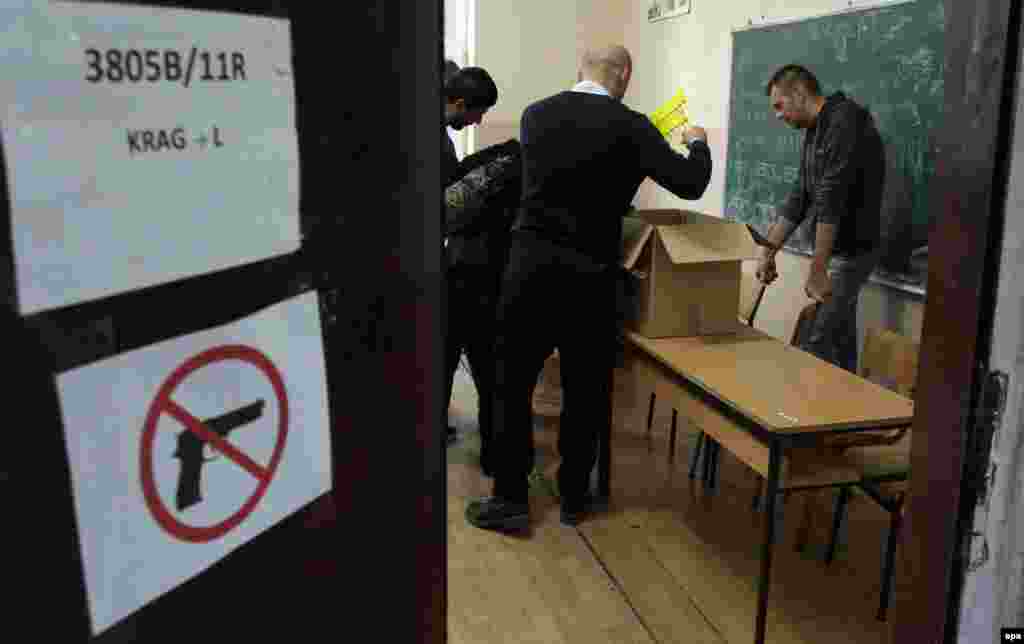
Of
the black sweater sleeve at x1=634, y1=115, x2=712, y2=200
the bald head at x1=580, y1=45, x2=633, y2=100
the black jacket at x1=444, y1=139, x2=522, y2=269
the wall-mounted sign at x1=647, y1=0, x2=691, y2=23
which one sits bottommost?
the black jacket at x1=444, y1=139, x2=522, y2=269

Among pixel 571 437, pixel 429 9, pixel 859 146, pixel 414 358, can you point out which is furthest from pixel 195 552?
pixel 859 146

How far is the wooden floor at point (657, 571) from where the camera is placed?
2430mm

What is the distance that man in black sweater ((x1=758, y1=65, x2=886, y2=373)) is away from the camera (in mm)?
3189

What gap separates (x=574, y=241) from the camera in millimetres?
2775

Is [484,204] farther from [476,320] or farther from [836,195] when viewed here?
[836,195]

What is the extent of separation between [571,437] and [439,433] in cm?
223

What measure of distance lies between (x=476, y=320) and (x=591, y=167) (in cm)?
80

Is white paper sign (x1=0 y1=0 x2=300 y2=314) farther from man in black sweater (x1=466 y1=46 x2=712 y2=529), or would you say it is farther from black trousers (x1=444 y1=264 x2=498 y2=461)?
black trousers (x1=444 y1=264 x2=498 y2=461)

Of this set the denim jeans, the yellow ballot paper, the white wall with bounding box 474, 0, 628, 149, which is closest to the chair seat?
the denim jeans

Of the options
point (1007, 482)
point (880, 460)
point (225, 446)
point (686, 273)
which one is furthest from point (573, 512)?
point (225, 446)

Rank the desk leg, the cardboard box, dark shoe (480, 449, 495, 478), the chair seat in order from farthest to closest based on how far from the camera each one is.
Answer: dark shoe (480, 449, 495, 478) → the cardboard box → the chair seat → the desk leg

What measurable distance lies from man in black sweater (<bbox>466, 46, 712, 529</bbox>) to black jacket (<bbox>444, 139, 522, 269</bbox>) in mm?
198

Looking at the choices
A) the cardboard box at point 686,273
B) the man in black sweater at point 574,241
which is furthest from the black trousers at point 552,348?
the cardboard box at point 686,273

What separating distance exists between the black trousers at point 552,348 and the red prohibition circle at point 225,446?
217 cm
